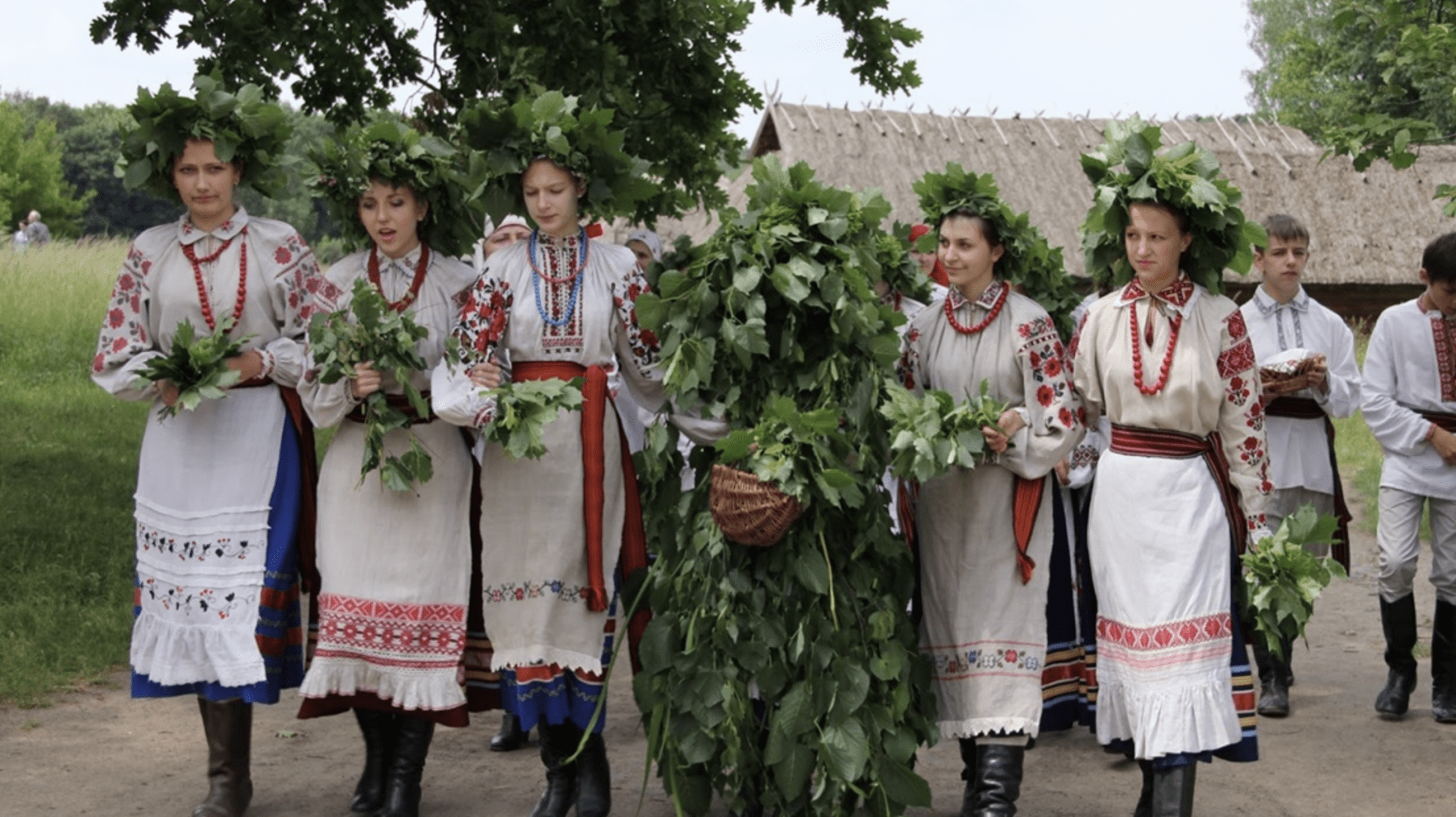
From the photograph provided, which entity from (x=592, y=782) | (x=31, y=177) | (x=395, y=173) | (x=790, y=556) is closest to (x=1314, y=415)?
(x=790, y=556)

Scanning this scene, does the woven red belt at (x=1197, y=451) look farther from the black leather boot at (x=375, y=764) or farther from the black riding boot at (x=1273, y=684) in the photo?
the black leather boot at (x=375, y=764)

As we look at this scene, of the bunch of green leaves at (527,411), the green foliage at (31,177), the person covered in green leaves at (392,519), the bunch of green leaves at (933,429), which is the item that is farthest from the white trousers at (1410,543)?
the green foliage at (31,177)

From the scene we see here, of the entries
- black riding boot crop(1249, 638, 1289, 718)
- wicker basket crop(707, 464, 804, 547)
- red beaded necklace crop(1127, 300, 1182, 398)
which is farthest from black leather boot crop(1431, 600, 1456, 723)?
wicker basket crop(707, 464, 804, 547)

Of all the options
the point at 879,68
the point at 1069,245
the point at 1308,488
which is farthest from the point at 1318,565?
the point at 1069,245

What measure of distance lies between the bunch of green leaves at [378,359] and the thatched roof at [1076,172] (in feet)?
64.4

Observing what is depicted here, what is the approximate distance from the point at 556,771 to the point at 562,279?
1.63m

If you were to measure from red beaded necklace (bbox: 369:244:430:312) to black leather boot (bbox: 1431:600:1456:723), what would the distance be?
4.53m

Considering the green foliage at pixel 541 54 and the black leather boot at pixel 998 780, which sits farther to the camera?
the green foliage at pixel 541 54

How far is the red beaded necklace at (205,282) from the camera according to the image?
18.2ft

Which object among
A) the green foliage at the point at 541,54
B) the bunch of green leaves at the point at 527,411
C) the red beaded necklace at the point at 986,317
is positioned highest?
the green foliage at the point at 541,54

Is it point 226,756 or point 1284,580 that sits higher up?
point 1284,580

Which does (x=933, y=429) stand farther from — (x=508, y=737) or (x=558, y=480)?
(x=508, y=737)

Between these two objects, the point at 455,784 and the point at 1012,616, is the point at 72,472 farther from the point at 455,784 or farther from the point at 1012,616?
the point at 1012,616

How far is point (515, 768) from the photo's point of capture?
631 cm
